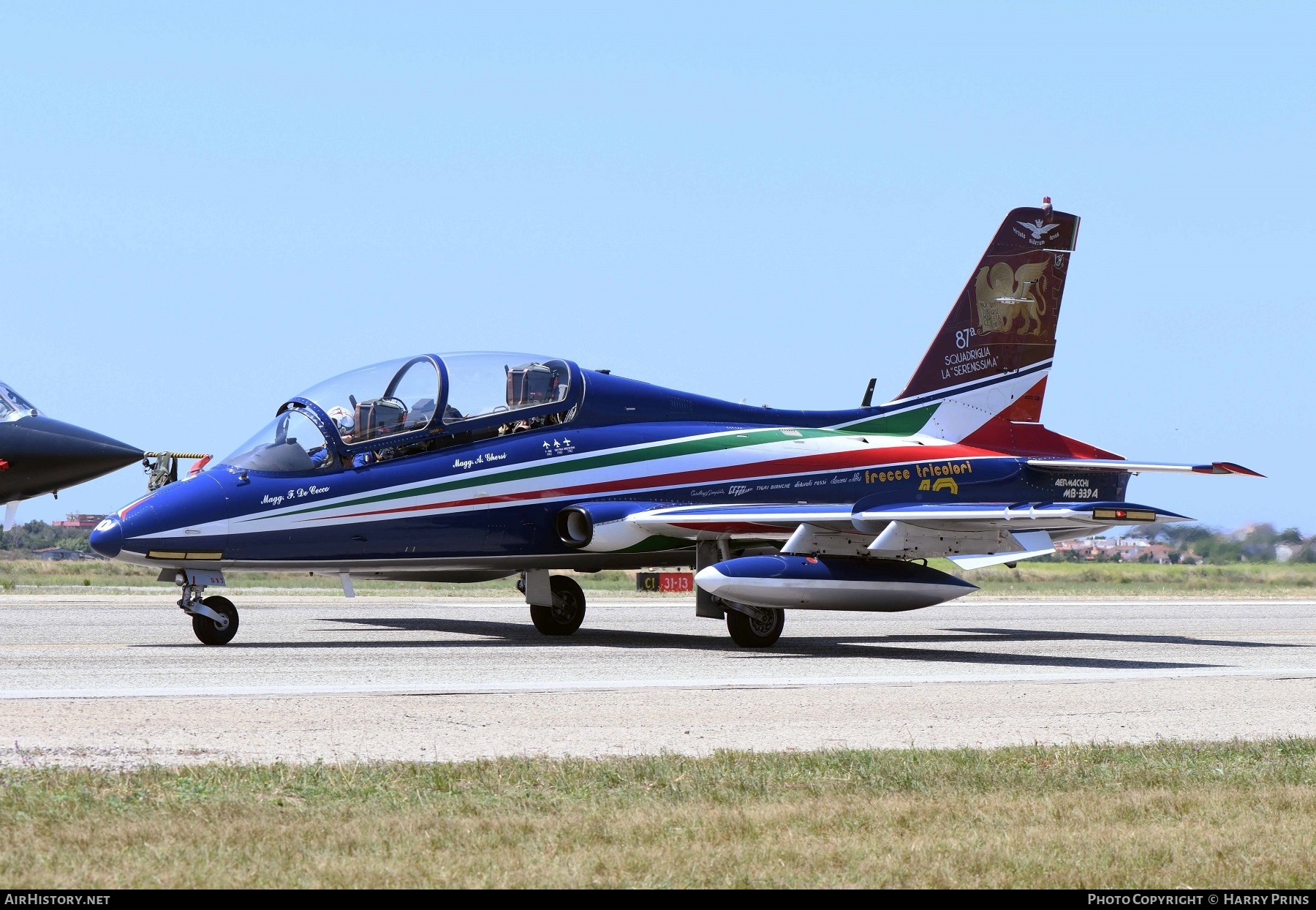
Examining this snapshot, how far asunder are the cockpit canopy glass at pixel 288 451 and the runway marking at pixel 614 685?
4825 millimetres

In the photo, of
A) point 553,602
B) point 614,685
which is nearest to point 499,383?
point 553,602

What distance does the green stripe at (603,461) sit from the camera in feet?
52.6

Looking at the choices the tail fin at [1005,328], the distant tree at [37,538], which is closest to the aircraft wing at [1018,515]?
the tail fin at [1005,328]

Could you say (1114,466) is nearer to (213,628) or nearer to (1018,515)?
(1018,515)

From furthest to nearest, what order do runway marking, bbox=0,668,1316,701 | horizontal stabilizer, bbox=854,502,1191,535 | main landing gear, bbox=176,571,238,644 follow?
horizontal stabilizer, bbox=854,502,1191,535, main landing gear, bbox=176,571,238,644, runway marking, bbox=0,668,1316,701

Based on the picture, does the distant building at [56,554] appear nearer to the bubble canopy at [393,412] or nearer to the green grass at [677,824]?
the bubble canopy at [393,412]

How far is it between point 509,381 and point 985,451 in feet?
24.7

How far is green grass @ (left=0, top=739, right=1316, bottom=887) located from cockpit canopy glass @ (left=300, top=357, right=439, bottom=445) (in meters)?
9.31

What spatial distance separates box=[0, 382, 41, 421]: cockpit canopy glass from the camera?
17094mm

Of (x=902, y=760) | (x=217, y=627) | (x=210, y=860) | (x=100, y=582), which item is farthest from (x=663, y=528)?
(x=100, y=582)

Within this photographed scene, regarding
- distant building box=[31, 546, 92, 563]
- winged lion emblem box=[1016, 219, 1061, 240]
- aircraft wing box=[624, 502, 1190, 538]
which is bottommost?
distant building box=[31, 546, 92, 563]

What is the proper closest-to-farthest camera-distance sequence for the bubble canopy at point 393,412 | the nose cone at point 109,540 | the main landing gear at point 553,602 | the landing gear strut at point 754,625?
the nose cone at point 109,540
the bubble canopy at point 393,412
the landing gear strut at point 754,625
the main landing gear at point 553,602

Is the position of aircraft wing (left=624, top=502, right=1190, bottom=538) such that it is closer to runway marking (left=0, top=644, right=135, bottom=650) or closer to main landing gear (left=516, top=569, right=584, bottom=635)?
main landing gear (left=516, top=569, right=584, bottom=635)

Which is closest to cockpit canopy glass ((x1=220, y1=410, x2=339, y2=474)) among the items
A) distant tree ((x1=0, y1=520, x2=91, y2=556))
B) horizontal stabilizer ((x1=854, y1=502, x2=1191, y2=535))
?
horizontal stabilizer ((x1=854, y1=502, x2=1191, y2=535))
